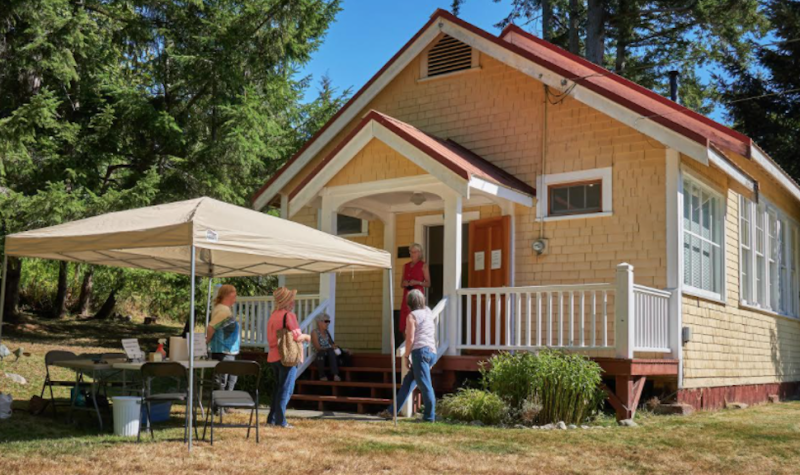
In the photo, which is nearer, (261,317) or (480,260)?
(480,260)

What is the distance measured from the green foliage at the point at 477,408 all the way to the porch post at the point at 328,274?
3.16 m

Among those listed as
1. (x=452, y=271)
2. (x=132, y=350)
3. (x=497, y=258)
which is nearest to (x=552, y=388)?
(x=452, y=271)

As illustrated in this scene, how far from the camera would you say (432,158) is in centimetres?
1200

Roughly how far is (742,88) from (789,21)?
7.08 ft

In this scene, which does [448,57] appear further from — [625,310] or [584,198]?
[625,310]

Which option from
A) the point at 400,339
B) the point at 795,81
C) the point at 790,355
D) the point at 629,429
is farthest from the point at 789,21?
the point at 629,429

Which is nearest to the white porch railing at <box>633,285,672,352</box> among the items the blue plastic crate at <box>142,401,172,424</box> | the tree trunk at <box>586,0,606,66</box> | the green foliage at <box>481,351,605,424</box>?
the green foliage at <box>481,351,605,424</box>

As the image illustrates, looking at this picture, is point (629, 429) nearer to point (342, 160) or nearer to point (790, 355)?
point (342, 160)

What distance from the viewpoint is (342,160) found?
1299 cm

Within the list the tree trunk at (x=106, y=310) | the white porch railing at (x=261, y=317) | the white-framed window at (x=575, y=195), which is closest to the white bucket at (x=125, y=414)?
the white porch railing at (x=261, y=317)

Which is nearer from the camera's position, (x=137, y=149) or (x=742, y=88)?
(x=137, y=149)

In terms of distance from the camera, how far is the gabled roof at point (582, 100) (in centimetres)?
1195

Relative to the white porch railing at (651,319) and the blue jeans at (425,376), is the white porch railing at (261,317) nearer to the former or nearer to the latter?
the blue jeans at (425,376)

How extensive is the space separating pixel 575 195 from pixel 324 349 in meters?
4.48
